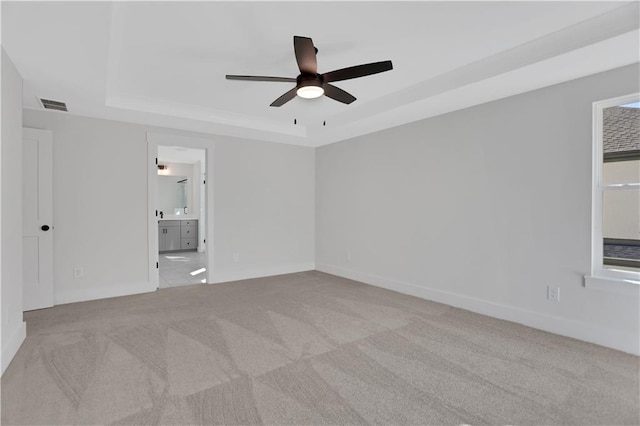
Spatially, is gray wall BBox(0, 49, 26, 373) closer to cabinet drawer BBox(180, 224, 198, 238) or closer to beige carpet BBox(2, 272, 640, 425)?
beige carpet BBox(2, 272, 640, 425)

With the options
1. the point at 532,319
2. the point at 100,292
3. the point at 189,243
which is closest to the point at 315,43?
the point at 532,319

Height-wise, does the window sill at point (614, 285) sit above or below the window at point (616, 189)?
below

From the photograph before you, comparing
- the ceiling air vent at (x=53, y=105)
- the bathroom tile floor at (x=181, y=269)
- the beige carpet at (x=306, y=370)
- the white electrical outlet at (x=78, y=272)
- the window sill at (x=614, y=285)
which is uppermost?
the ceiling air vent at (x=53, y=105)

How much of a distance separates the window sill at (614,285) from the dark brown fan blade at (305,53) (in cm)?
290

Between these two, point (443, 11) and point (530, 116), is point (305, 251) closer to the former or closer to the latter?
point (530, 116)

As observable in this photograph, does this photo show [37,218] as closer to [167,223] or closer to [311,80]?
[311,80]

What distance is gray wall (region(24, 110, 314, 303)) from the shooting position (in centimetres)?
384

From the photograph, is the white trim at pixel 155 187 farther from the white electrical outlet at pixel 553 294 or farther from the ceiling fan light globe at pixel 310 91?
the white electrical outlet at pixel 553 294

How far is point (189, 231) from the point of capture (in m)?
8.44

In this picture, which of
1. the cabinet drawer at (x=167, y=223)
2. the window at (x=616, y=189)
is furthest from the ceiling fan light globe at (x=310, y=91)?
the cabinet drawer at (x=167, y=223)

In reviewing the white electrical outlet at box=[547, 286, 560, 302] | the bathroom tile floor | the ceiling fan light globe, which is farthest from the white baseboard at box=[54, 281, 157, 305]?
the white electrical outlet at box=[547, 286, 560, 302]

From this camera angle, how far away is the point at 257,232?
5.35m

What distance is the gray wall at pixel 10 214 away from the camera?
2279 millimetres

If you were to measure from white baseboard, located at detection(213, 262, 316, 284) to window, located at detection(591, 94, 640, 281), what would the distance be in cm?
413
